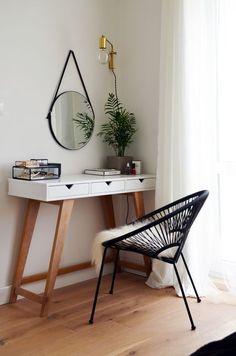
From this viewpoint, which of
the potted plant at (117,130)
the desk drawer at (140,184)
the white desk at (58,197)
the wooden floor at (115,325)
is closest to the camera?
the wooden floor at (115,325)

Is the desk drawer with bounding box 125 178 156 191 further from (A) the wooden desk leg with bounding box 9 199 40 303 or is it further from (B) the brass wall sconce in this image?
(B) the brass wall sconce

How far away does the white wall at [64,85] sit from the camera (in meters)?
2.88

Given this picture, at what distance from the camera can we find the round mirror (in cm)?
316

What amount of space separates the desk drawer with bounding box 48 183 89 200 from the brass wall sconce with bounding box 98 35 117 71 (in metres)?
1.09

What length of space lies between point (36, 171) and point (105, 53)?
1165 millimetres

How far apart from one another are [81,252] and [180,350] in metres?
1.39

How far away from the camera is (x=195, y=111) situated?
Answer: 2998mm

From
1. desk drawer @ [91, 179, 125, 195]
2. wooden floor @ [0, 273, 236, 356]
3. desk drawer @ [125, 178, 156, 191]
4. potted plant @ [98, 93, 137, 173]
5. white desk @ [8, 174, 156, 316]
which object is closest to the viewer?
wooden floor @ [0, 273, 236, 356]

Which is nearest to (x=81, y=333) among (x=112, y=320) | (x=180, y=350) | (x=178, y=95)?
(x=112, y=320)

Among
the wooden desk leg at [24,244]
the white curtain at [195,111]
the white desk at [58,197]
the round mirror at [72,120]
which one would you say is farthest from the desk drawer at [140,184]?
the wooden desk leg at [24,244]

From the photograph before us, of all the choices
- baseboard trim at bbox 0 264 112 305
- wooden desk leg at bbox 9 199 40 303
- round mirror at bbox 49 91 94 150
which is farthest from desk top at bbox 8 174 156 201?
baseboard trim at bbox 0 264 112 305

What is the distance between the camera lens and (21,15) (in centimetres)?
291

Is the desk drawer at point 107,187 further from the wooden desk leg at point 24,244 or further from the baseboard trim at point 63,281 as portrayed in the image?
the baseboard trim at point 63,281

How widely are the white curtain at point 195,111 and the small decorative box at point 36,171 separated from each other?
0.86 meters
